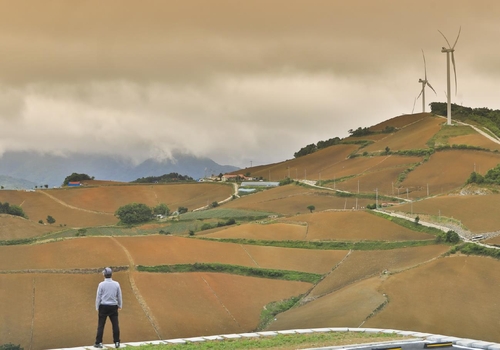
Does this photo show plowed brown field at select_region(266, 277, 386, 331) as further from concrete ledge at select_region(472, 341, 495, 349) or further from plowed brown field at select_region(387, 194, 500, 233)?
concrete ledge at select_region(472, 341, 495, 349)

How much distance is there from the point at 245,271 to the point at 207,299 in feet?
34.4

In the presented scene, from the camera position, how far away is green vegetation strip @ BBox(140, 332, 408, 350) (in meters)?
28.7

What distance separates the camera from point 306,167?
183625mm

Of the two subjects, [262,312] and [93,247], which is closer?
[262,312]

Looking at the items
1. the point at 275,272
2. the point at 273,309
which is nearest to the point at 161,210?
the point at 275,272

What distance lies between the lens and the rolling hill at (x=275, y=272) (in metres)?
60.2

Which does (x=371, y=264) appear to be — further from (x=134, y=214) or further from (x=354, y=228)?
(x=134, y=214)

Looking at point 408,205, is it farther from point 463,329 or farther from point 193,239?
point 463,329

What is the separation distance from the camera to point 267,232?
96000 millimetres

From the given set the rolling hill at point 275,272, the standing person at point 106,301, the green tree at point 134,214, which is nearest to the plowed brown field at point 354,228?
the rolling hill at point 275,272

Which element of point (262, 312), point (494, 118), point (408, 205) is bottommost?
point (262, 312)

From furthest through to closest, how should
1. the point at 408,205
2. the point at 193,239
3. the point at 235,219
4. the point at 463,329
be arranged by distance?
the point at 235,219 → the point at 408,205 → the point at 193,239 → the point at 463,329

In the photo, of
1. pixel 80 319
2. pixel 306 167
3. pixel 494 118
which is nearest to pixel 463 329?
pixel 80 319

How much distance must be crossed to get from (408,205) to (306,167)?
82982mm
